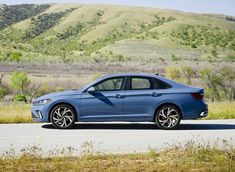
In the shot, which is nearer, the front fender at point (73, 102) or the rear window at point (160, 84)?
the front fender at point (73, 102)

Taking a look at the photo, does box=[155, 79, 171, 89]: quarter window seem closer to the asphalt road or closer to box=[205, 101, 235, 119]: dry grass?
the asphalt road

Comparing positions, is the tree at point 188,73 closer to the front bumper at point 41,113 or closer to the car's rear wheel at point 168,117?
the car's rear wheel at point 168,117

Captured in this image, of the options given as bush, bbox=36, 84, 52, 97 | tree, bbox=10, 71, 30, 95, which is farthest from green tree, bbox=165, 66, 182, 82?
tree, bbox=10, 71, 30, 95

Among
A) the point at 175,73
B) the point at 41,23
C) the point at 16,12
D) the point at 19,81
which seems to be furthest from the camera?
the point at 16,12

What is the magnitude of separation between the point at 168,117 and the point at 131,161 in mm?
5551

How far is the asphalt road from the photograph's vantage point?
39.1 ft

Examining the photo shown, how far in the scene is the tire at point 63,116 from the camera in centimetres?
1494

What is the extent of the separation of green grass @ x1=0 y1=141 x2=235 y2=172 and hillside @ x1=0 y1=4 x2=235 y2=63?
74.6 metres

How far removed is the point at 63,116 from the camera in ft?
49.3

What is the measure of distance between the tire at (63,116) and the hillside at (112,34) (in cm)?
6939

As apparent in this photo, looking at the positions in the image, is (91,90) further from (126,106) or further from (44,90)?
(44,90)

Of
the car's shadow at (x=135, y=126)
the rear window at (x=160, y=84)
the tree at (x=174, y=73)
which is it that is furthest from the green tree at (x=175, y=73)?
the rear window at (x=160, y=84)

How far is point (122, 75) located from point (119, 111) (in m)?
0.99

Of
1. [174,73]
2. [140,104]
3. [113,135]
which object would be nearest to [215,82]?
[174,73]
